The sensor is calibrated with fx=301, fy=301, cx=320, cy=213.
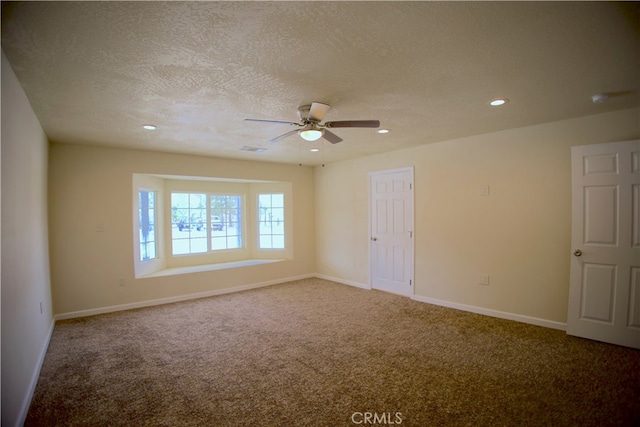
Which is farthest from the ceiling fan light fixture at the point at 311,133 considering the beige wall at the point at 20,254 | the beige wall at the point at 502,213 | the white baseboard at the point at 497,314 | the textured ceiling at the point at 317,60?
the white baseboard at the point at 497,314

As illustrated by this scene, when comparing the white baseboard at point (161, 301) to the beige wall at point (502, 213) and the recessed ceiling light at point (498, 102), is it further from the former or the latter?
the recessed ceiling light at point (498, 102)

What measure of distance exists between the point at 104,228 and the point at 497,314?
18.4 feet

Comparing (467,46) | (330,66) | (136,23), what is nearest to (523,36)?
(467,46)

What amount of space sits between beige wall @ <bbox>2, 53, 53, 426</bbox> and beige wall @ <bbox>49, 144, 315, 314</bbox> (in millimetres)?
872

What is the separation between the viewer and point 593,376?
253 centimetres

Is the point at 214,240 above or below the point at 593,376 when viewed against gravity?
above

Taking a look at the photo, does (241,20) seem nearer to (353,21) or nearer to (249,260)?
(353,21)

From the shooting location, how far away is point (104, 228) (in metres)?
4.40

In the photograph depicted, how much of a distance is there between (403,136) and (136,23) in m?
3.30

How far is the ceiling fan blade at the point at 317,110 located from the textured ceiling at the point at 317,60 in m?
0.13

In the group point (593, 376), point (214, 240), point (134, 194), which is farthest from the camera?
point (214, 240)

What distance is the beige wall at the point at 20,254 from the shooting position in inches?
74.9

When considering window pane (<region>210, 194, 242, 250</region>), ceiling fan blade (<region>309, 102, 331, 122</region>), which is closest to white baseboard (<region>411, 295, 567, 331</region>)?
ceiling fan blade (<region>309, 102, 331, 122</region>)

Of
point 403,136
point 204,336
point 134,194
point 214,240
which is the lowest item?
point 204,336
